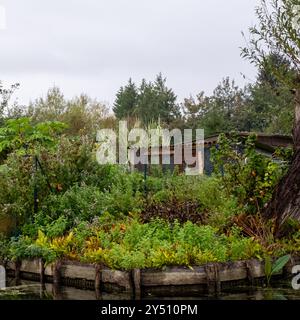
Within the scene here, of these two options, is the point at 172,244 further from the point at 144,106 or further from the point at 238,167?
the point at 144,106

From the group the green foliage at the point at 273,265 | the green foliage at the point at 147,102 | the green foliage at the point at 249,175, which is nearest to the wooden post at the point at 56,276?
the green foliage at the point at 273,265

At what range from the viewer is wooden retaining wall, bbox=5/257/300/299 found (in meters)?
9.90

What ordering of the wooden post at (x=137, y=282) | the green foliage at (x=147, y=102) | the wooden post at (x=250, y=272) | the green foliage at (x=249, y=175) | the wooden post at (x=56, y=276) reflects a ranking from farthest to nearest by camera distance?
the green foliage at (x=147, y=102) → the green foliage at (x=249, y=175) → the wooden post at (x=56, y=276) → the wooden post at (x=250, y=272) → the wooden post at (x=137, y=282)

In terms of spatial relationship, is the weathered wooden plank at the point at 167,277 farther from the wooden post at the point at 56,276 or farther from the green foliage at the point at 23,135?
the green foliage at the point at 23,135

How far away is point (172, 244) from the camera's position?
10.6 metres

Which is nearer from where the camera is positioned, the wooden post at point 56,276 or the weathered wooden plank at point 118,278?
the weathered wooden plank at point 118,278

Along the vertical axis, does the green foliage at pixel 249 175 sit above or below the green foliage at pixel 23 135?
below

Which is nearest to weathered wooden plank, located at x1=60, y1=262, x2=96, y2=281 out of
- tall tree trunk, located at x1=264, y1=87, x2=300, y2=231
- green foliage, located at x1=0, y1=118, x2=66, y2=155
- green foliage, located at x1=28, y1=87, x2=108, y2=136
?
tall tree trunk, located at x1=264, y1=87, x2=300, y2=231

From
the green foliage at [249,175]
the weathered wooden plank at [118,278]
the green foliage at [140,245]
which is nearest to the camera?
the weathered wooden plank at [118,278]

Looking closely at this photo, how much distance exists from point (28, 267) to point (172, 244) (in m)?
2.66

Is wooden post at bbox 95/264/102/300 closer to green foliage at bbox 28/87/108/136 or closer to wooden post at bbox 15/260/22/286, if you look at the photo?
wooden post at bbox 15/260/22/286

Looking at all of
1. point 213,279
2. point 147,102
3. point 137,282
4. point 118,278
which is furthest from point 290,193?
point 147,102

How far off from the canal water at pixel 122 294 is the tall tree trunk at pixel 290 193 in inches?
55.2

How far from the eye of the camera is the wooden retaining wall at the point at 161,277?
390 inches
